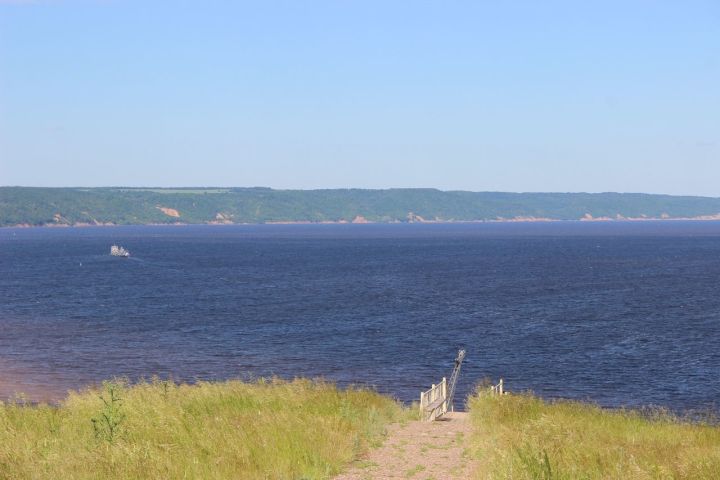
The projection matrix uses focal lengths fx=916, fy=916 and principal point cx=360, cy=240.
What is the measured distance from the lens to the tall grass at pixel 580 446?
14586 millimetres

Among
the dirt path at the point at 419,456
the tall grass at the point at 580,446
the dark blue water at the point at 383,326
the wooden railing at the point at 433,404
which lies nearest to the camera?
the tall grass at the point at 580,446

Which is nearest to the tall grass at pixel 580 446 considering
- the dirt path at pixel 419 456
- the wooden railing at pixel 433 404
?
the dirt path at pixel 419 456

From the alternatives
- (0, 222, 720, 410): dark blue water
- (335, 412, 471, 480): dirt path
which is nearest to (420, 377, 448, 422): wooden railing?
(335, 412, 471, 480): dirt path

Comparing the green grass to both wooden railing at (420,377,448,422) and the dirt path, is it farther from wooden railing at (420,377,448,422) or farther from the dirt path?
wooden railing at (420,377,448,422)

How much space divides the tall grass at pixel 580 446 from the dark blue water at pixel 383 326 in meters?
20.3

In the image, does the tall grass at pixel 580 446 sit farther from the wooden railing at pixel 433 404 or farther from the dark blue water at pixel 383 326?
the dark blue water at pixel 383 326

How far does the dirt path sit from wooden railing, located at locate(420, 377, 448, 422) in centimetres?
178

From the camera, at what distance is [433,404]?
25.1 m

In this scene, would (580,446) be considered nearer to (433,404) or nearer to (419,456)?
(419,456)

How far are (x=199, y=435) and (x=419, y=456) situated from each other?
14.1 ft

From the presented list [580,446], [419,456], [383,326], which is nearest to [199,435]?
[419,456]

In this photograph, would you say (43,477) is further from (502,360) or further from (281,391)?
(502,360)

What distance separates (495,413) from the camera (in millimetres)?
22125

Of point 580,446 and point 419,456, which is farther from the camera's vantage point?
point 419,456
